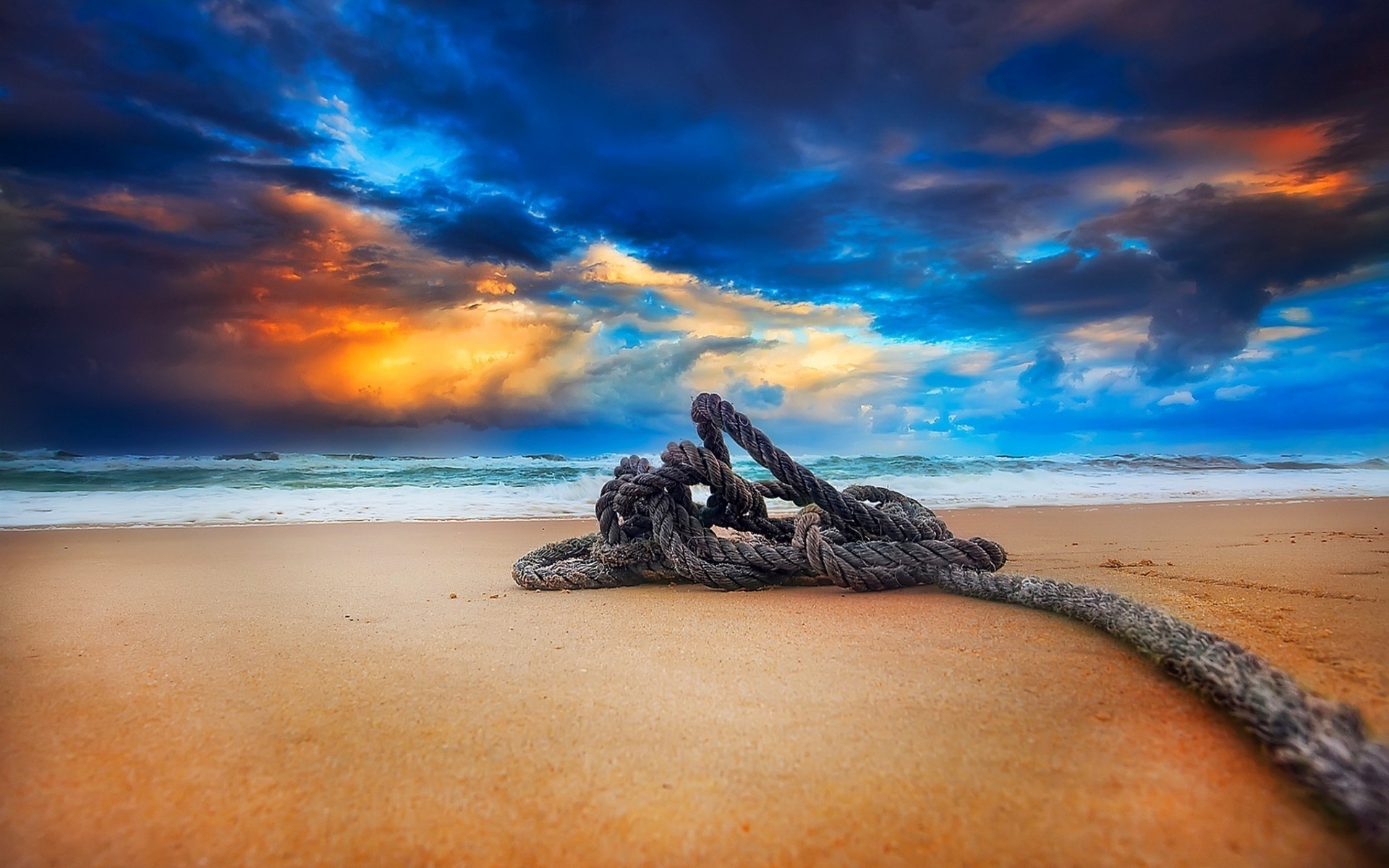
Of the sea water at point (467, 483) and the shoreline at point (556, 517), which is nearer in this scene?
the shoreline at point (556, 517)

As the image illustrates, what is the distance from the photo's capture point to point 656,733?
49.8 inches

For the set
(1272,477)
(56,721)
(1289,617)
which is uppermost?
(1272,477)

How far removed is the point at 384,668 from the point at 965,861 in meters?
1.37

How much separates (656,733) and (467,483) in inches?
432

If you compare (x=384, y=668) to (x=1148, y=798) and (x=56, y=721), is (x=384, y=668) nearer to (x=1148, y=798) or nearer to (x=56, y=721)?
(x=56, y=721)

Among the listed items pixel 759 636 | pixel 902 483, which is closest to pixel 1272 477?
pixel 902 483

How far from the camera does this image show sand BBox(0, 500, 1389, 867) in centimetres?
93

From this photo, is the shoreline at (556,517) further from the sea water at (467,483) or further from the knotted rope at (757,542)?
the knotted rope at (757,542)

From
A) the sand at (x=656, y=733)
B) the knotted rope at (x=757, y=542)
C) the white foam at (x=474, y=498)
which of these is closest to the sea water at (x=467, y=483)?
the white foam at (x=474, y=498)

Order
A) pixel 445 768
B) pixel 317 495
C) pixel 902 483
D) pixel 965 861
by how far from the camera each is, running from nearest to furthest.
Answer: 1. pixel 965 861
2. pixel 445 768
3. pixel 317 495
4. pixel 902 483

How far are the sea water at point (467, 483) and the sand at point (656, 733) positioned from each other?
5.37 metres

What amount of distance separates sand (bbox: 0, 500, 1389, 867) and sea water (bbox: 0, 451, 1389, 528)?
5366 millimetres

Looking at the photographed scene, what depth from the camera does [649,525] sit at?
2918mm

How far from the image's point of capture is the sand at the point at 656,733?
93 cm
